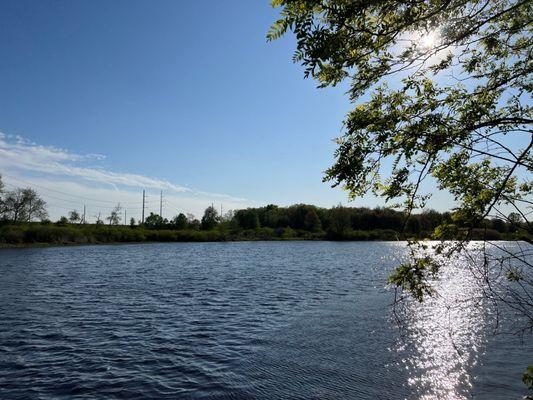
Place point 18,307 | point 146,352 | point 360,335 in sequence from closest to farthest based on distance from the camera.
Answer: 1. point 146,352
2. point 360,335
3. point 18,307

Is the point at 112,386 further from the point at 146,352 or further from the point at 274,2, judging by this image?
the point at 274,2

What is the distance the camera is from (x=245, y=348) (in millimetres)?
13844

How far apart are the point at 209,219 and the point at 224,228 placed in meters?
7.54

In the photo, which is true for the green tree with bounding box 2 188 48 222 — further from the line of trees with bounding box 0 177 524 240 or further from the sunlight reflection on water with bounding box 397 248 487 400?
the sunlight reflection on water with bounding box 397 248 487 400

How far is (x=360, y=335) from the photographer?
15.6 metres

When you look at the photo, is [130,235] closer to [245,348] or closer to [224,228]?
[224,228]

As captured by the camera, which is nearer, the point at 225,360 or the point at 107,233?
the point at 225,360

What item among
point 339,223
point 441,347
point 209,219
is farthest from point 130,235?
point 441,347

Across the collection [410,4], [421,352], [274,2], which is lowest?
[421,352]

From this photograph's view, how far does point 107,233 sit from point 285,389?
10332cm

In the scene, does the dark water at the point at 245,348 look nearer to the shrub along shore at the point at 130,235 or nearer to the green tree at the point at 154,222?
the shrub along shore at the point at 130,235

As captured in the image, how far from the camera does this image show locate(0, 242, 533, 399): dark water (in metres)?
10.5

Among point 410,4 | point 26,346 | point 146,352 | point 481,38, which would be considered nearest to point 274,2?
point 410,4

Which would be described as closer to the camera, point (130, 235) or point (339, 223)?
point (130, 235)
